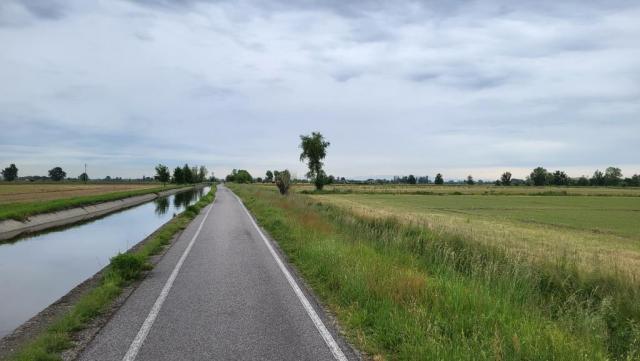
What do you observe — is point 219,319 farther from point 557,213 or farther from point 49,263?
point 557,213

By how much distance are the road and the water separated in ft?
6.63

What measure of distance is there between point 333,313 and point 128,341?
3.24 meters

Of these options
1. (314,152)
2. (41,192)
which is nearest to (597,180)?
(314,152)

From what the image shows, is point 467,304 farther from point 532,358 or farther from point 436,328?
point 532,358

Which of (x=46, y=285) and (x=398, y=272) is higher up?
(x=398, y=272)

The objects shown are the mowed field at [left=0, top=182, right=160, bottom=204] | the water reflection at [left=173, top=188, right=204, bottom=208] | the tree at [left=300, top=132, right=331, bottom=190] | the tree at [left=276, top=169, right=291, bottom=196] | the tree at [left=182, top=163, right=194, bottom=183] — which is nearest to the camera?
the mowed field at [left=0, top=182, right=160, bottom=204]

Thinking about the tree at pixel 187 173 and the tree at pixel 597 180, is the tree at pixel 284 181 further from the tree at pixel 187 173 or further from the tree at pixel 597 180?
the tree at pixel 597 180

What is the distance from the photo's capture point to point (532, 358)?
5.42 m

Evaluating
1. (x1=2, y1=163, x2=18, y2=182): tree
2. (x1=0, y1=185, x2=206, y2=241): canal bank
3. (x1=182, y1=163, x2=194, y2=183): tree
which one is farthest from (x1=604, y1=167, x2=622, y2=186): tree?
(x1=2, y1=163, x2=18, y2=182): tree

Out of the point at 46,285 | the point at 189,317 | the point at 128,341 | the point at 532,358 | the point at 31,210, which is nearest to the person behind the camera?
the point at 532,358

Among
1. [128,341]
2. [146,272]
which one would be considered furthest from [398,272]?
[146,272]

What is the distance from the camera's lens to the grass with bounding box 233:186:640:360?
19.0 ft

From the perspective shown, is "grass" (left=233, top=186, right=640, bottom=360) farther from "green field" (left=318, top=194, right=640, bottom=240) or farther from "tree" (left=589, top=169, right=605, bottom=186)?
"tree" (left=589, top=169, right=605, bottom=186)

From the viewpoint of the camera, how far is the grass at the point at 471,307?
5.80 m
